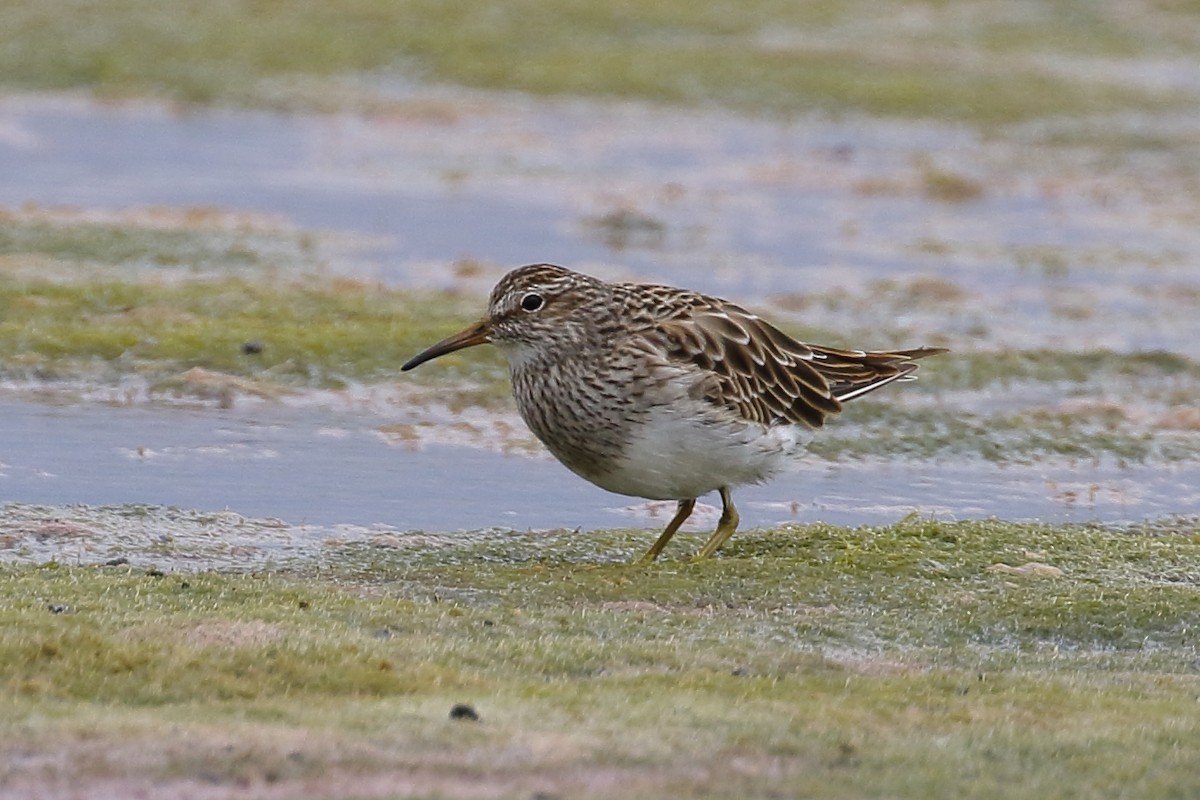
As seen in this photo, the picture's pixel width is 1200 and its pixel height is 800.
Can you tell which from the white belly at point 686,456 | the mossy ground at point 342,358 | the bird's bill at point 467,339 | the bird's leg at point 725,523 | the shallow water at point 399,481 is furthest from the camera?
the mossy ground at point 342,358

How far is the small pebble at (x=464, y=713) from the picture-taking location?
7742 millimetres

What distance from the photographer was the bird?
11461 mm

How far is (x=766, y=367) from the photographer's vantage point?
12.3 meters

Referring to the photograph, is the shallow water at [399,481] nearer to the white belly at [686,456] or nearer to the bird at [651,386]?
the bird at [651,386]

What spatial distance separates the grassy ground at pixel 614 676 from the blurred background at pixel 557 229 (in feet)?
8.50

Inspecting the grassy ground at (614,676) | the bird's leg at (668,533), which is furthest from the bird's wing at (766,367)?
the grassy ground at (614,676)

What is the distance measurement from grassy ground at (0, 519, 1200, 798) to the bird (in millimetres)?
578

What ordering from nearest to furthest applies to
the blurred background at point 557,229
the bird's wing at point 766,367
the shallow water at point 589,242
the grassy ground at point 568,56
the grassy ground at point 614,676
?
1. the grassy ground at point 614,676
2. the bird's wing at point 766,367
3. the shallow water at point 589,242
4. the blurred background at point 557,229
5. the grassy ground at point 568,56

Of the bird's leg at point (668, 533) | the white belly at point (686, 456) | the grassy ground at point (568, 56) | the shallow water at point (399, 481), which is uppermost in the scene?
the grassy ground at point (568, 56)

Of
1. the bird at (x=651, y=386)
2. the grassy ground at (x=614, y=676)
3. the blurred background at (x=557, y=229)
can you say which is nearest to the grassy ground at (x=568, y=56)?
the blurred background at (x=557, y=229)

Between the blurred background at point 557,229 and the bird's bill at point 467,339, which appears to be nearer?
the bird's bill at point 467,339

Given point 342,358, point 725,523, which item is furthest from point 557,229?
point 725,523

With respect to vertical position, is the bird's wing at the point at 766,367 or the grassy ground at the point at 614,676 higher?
the bird's wing at the point at 766,367

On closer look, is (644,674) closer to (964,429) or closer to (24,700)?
(24,700)
